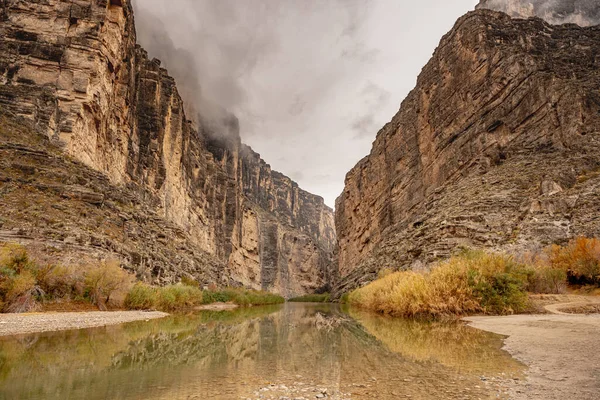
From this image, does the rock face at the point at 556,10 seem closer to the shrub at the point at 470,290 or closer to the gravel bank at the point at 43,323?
the shrub at the point at 470,290

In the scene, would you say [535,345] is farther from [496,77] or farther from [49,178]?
[496,77]

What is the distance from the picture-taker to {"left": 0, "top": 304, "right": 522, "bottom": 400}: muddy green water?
163 inches

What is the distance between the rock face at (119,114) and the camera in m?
30.7

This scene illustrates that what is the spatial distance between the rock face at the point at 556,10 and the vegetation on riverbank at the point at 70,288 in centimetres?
8768

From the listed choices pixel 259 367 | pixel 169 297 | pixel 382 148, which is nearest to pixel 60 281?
pixel 169 297

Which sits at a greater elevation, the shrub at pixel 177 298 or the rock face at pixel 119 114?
the rock face at pixel 119 114

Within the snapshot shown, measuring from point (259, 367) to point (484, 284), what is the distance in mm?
9779

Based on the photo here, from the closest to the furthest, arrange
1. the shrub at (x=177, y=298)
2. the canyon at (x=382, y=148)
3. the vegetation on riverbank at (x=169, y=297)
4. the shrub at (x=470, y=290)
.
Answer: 1. the shrub at (x=470, y=290)
2. the vegetation on riverbank at (x=169, y=297)
3. the shrub at (x=177, y=298)
4. the canyon at (x=382, y=148)

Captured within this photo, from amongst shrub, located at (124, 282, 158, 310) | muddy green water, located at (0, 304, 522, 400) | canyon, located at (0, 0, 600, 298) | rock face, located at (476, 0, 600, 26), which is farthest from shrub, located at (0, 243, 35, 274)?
rock face, located at (476, 0, 600, 26)

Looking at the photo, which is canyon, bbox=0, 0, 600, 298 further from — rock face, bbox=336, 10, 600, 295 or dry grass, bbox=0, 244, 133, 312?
dry grass, bbox=0, 244, 133, 312

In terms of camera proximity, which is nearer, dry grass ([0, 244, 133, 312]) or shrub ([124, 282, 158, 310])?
dry grass ([0, 244, 133, 312])

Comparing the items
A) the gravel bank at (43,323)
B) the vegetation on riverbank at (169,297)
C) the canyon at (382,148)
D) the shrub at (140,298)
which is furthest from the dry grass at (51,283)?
the canyon at (382,148)

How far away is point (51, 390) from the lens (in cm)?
434

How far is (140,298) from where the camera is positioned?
18578mm
